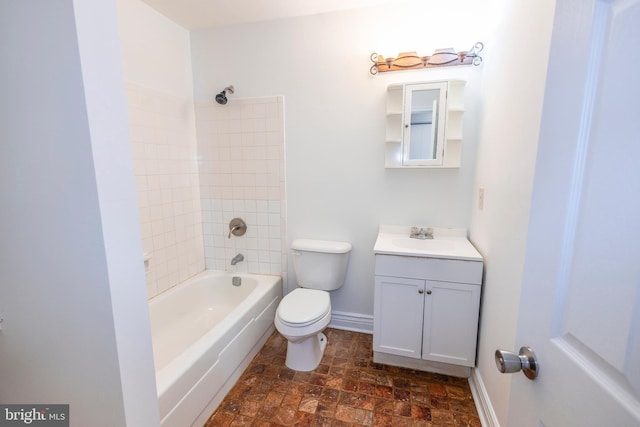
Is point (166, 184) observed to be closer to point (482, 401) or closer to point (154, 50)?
point (154, 50)

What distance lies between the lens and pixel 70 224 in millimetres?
795

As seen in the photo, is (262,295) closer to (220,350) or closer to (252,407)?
(220,350)

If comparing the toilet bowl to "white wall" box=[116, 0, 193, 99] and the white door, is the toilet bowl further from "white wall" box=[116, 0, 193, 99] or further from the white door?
"white wall" box=[116, 0, 193, 99]

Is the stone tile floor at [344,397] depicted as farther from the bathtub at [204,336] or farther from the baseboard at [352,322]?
the baseboard at [352,322]

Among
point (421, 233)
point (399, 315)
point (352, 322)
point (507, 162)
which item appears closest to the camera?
point (507, 162)

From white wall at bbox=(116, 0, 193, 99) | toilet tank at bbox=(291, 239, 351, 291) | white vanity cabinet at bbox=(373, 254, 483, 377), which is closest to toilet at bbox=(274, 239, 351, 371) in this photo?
toilet tank at bbox=(291, 239, 351, 291)

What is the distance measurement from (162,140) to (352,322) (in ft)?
6.62

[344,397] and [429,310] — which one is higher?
[429,310]

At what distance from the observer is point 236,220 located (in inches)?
95.3

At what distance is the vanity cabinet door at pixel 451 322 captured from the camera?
1.66 metres

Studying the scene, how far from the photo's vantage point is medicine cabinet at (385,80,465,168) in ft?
5.97

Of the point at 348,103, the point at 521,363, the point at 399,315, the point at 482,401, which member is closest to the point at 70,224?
the point at 521,363

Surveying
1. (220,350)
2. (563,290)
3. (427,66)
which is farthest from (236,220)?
(563,290)

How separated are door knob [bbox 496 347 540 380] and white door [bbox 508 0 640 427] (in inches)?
0.6
